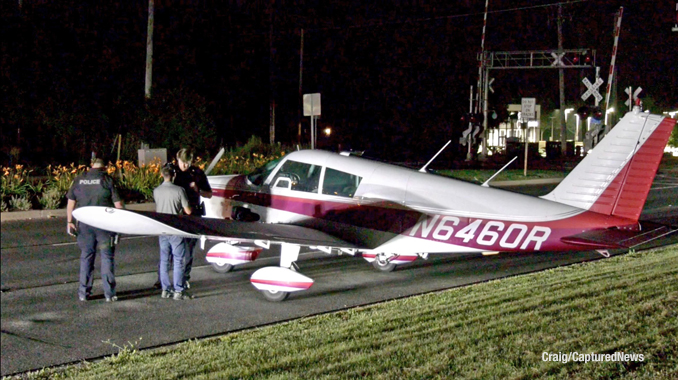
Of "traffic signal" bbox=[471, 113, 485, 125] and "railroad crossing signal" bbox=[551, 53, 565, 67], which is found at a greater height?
"railroad crossing signal" bbox=[551, 53, 565, 67]

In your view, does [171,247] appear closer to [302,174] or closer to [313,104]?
[302,174]

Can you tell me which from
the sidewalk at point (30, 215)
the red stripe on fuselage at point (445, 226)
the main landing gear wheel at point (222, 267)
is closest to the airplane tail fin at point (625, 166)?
the red stripe on fuselage at point (445, 226)

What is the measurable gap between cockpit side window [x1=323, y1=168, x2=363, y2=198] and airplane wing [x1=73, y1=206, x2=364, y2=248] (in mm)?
617

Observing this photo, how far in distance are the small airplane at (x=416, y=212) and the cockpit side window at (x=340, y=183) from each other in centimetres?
1

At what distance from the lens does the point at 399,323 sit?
7031mm

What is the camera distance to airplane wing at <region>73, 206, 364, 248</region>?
7488mm

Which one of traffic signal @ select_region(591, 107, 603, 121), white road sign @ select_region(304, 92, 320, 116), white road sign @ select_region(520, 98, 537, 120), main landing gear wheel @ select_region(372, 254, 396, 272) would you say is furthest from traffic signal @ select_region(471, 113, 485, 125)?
main landing gear wheel @ select_region(372, 254, 396, 272)

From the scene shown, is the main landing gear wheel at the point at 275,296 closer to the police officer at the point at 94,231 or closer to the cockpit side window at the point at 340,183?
the cockpit side window at the point at 340,183

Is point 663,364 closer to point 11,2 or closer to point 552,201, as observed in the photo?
point 552,201

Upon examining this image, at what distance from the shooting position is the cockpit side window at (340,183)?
10.0 metres

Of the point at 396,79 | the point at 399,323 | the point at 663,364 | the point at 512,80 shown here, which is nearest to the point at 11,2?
the point at 396,79

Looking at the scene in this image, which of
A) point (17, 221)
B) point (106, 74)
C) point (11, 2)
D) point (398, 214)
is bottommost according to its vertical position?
point (17, 221)

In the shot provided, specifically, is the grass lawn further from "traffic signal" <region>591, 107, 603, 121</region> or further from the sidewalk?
"traffic signal" <region>591, 107, 603, 121</region>

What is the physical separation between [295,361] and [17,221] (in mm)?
12807
